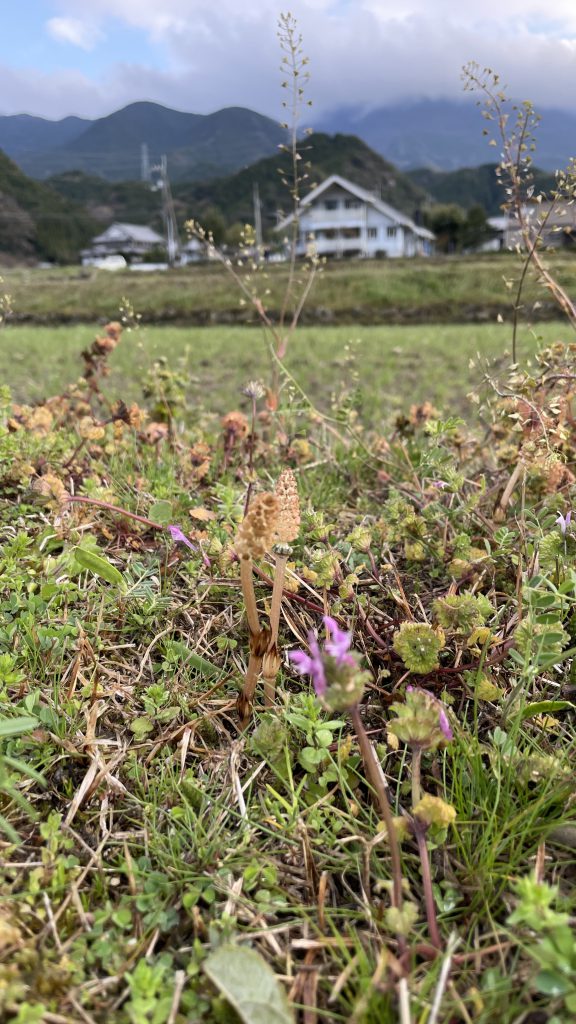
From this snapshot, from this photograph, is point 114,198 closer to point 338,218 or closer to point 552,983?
point 338,218

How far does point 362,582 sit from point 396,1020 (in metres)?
0.80

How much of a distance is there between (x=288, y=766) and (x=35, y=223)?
326 feet

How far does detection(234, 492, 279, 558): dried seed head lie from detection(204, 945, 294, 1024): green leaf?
451 millimetres

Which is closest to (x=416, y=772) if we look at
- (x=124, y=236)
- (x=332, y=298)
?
(x=332, y=298)

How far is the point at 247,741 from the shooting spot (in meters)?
1.03

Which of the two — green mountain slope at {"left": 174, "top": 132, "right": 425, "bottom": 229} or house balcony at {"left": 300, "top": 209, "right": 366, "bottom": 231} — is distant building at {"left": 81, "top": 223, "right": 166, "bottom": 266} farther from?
house balcony at {"left": 300, "top": 209, "right": 366, "bottom": 231}

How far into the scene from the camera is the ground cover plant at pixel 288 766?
69 centimetres

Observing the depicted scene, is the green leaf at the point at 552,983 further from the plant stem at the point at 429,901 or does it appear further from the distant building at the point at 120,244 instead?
the distant building at the point at 120,244

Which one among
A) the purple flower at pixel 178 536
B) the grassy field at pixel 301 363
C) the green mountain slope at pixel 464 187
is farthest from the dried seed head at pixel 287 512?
the green mountain slope at pixel 464 187

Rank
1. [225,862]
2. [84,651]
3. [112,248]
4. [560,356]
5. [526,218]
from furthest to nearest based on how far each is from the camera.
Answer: [112,248], [560,356], [526,218], [84,651], [225,862]

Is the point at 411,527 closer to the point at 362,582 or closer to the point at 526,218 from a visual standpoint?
the point at 362,582

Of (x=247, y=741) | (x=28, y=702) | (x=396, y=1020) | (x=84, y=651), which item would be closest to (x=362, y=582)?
(x=247, y=741)

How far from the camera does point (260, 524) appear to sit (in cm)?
80

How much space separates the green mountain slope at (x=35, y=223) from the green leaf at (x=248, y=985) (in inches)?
3583
